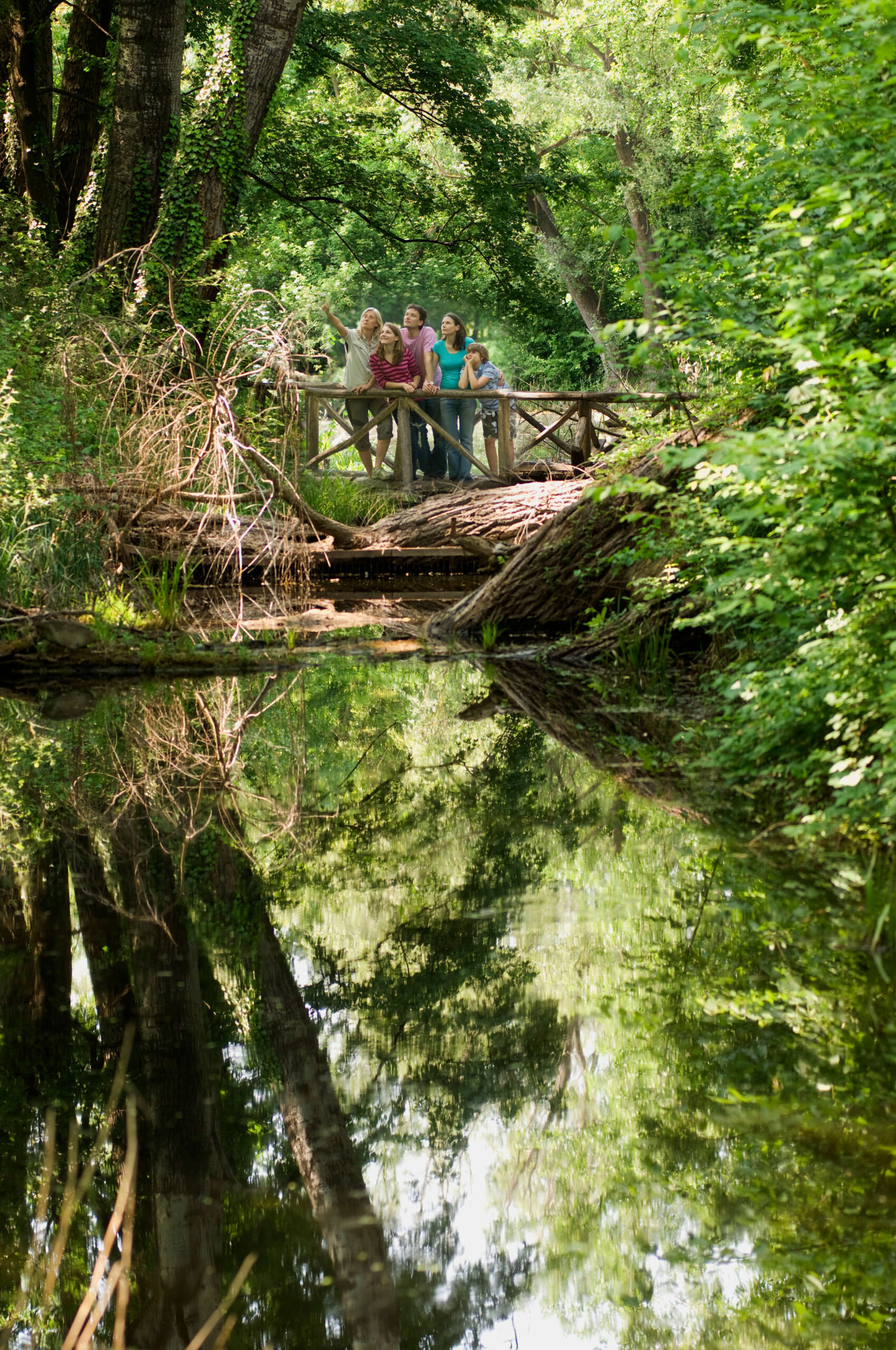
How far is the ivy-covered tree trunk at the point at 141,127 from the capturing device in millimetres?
12695

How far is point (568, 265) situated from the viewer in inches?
1057

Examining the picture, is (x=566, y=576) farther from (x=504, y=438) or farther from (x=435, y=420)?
(x=504, y=438)

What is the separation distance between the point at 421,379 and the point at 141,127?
3.76 metres

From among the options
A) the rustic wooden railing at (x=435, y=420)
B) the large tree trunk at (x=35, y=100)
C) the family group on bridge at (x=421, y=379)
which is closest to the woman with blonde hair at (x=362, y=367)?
the family group on bridge at (x=421, y=379)

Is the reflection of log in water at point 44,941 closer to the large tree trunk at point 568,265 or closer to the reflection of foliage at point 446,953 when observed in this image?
the reflection of foliage at point 446,953

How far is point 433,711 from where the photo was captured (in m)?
7.00

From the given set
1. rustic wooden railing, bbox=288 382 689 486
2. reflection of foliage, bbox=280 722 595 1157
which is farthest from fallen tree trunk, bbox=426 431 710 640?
rustic wooden railing, bbox=288 382 689 486

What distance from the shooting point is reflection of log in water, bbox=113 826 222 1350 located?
7.11 ft

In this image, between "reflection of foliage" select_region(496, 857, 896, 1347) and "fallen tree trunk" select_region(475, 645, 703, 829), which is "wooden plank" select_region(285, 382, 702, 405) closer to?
"fallen tree trunk" select_region(475, 645, 703, 829)

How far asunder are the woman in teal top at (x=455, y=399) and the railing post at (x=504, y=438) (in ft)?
1.02

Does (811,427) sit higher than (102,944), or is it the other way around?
(811,427)

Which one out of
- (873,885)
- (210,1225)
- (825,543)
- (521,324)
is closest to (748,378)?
(825,543)

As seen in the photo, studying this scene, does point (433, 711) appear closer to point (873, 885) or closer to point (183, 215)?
point (873, 885)

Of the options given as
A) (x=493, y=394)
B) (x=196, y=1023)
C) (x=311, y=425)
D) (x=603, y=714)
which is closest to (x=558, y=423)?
(x=493, y=394)
